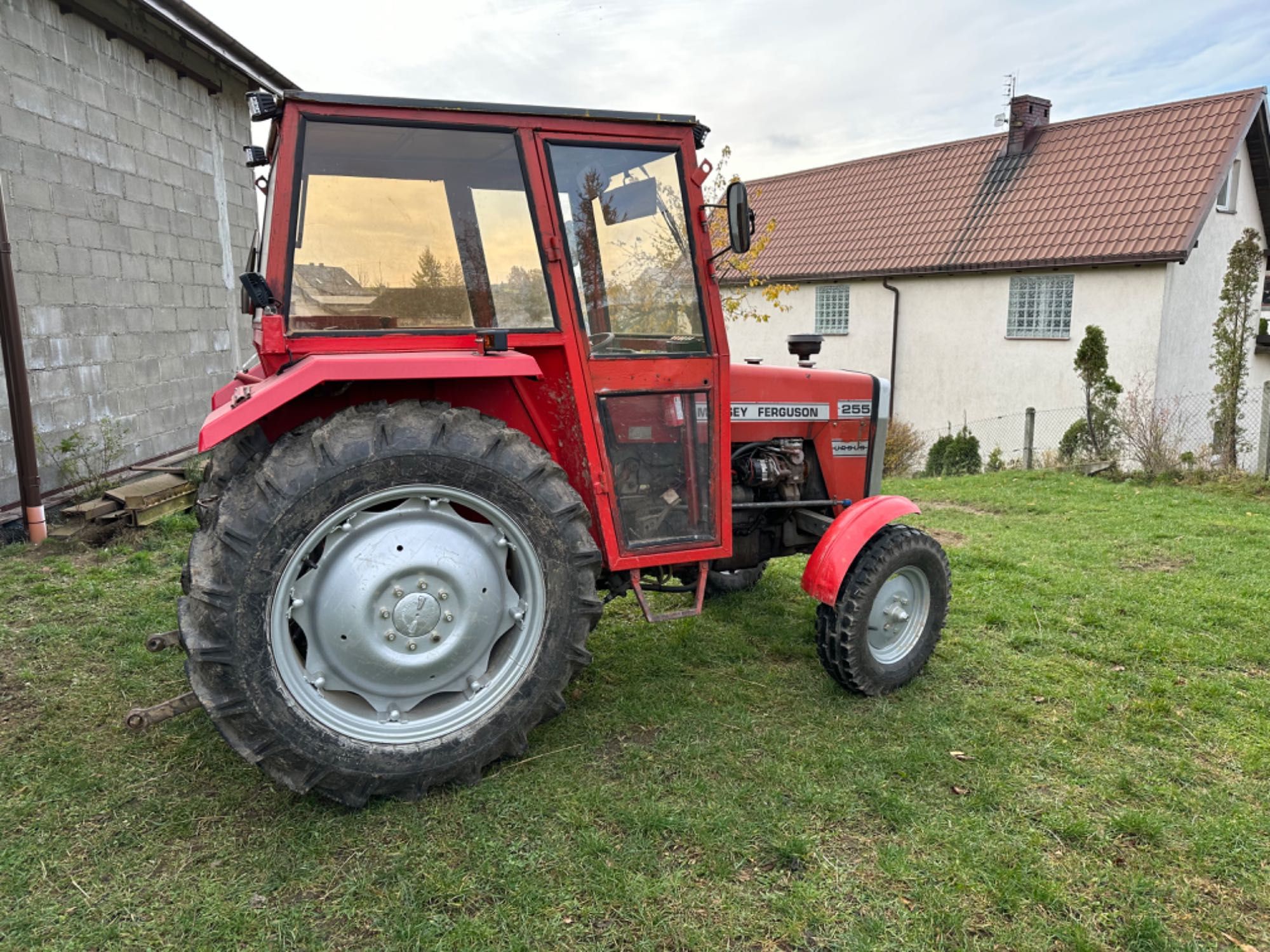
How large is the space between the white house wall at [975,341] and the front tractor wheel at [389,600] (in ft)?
42.7

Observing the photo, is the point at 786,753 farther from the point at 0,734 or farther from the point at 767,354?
the point at 767,354

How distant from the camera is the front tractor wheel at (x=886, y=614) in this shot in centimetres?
350

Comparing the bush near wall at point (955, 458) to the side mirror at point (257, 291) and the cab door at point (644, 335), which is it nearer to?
the cab door at point (644, 335)

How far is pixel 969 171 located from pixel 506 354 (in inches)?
678

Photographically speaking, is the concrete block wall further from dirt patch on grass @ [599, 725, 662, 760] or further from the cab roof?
dirt patch on grass @ [599, 725, 662, 760]

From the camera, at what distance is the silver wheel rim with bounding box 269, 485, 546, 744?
8.68ft

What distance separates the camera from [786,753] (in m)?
3.11

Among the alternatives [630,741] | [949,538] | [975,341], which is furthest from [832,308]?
[630,741]

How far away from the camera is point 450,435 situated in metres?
2.70

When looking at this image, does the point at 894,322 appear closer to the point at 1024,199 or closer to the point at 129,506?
the point at 1024,199

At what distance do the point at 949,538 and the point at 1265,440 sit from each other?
16.5 ft

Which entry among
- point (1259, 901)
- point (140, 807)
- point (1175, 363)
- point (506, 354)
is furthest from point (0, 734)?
point (1175, 363)

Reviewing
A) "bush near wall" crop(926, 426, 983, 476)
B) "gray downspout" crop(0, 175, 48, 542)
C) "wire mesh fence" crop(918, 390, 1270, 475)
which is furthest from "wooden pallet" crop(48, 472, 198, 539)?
"bush near wall" crop(926, 426, 983, 476)

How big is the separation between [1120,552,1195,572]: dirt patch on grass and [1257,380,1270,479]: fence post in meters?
4.18
